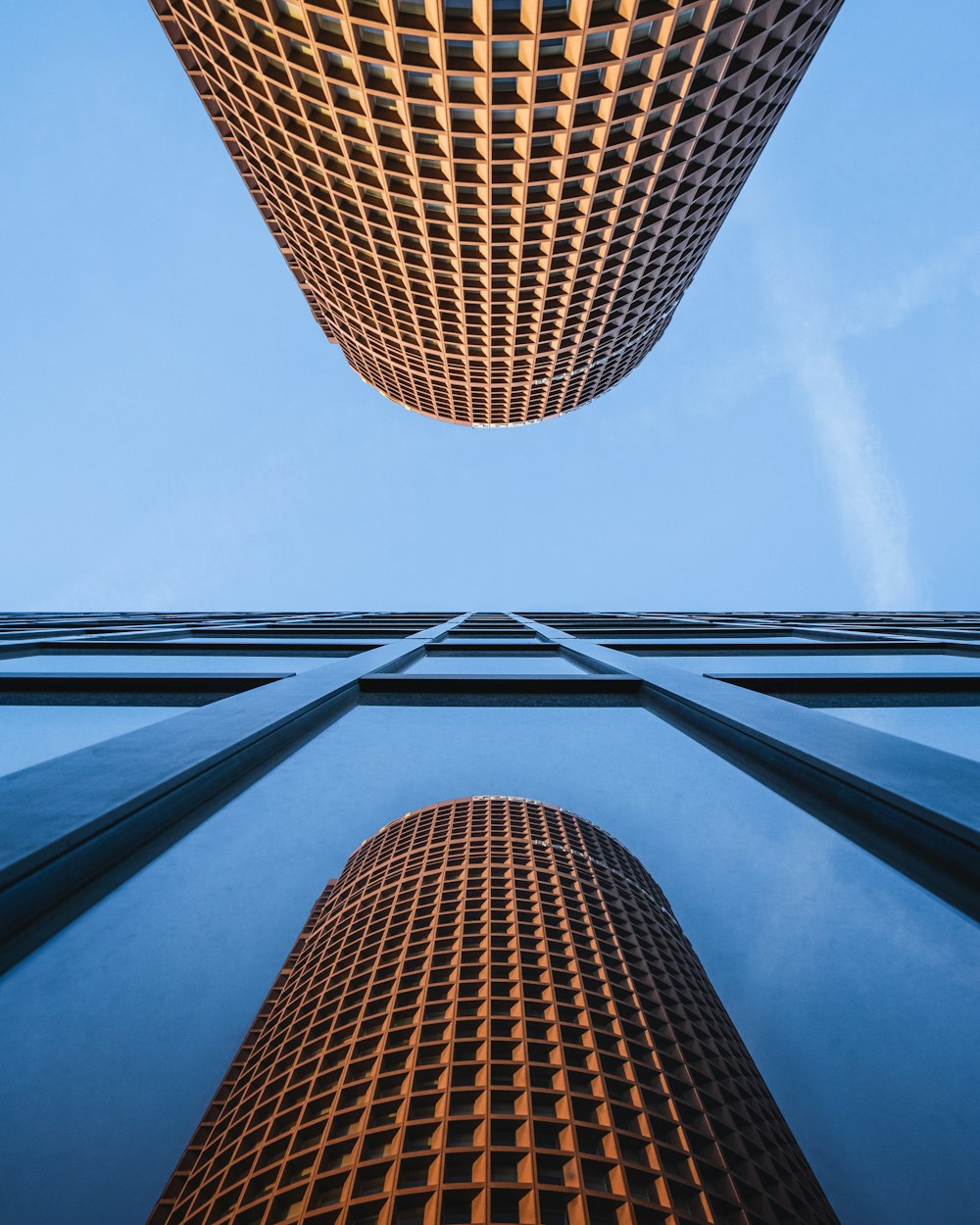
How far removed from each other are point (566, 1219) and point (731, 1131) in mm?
774

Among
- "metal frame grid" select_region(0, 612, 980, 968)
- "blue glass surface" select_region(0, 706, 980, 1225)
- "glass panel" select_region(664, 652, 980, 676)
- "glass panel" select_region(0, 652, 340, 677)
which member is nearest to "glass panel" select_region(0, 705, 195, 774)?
"metal frame grid" select_region(0, 612, 980, 968)

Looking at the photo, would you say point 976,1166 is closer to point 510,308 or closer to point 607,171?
point 607,171

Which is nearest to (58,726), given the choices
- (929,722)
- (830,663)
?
(929,722)

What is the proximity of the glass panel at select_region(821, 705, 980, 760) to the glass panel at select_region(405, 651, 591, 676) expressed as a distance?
2965mm

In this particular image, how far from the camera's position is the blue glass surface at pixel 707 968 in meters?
1.65

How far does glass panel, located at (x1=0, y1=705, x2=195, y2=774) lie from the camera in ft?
12.8

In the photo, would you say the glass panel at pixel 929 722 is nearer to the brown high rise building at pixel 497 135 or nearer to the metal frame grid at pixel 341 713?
the metal frame grid at pixel 341 713

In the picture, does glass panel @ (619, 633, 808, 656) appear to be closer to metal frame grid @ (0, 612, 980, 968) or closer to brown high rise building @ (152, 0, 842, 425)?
metal frame grid @ (0, 612, 980, 968)

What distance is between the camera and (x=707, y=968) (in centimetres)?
262

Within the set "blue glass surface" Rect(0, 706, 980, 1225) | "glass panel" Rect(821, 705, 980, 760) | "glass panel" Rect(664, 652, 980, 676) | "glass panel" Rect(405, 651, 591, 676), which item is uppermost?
"glass panel" Rect(664, 652, 980, 676)

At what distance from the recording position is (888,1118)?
1.80 metres

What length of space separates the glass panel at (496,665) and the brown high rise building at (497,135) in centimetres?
1641

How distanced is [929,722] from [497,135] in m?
21.4

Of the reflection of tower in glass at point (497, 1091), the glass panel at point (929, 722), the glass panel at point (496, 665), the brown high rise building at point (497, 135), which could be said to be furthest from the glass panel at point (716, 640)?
the brown high rise building at point (497, 135)
